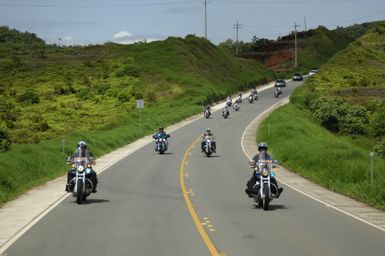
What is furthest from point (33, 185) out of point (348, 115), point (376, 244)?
point (348, 115)

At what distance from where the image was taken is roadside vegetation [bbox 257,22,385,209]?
2281cm

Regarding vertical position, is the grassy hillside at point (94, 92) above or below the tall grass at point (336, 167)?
above

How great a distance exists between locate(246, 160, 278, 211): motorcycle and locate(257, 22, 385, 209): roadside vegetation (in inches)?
125

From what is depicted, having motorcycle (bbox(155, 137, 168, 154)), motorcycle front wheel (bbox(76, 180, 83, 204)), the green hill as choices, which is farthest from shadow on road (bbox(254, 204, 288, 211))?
the green hill

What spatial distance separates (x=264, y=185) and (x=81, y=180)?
5.43 metres

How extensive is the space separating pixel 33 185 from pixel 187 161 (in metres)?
12.3

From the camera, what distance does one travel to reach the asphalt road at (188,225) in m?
11.8

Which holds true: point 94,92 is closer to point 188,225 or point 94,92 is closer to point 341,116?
point 341,116

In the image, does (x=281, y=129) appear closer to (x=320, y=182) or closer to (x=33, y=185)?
(x=320, y=182)

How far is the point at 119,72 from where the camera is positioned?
106000mm

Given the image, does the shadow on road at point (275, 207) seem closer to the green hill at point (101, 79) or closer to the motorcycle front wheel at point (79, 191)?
the motorcycle front wheel at point (79, 191)

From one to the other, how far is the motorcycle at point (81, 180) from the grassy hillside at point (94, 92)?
259 cm

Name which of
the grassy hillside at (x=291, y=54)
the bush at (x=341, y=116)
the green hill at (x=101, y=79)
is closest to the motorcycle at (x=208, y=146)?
the green hill at (x=101, y=79)

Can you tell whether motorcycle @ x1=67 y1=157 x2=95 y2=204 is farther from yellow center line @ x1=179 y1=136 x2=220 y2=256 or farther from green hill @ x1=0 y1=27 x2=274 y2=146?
green hill @ x1=0 y1=27 x2=274 y2=146
